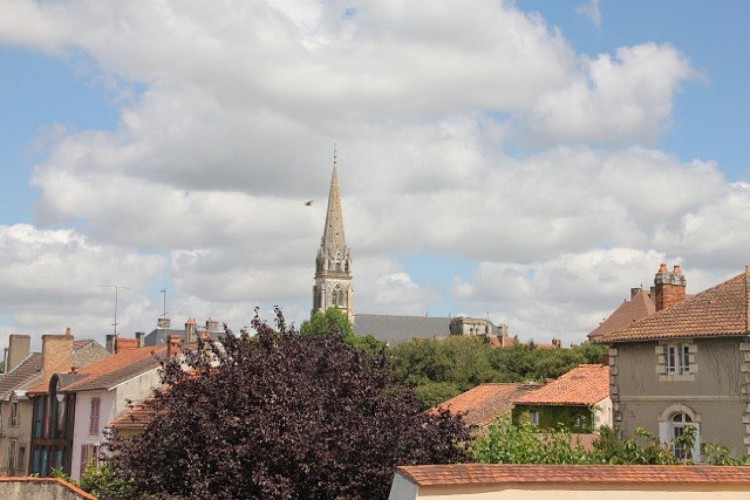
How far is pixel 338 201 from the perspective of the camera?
17788 centimetres

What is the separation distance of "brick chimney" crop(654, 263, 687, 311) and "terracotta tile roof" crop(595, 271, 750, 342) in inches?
75.2

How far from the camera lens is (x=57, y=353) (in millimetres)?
50750

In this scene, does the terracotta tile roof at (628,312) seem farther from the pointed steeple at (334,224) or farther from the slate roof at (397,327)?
the pointed steeple at (334,224)

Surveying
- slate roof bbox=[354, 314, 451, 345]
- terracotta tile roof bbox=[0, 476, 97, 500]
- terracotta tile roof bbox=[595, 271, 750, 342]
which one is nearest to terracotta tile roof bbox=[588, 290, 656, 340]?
terracotta tile roof bbox=[595, 271, 750, 342]

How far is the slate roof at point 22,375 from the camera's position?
50.2m

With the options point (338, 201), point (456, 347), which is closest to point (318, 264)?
point (338, 201)

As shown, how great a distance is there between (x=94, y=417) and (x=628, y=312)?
56.9 m

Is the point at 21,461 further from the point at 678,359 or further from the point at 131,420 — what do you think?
the point at 678,359

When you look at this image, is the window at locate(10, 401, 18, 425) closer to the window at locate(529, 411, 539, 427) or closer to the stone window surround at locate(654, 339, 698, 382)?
the window at locate(529, 411, 539, 427)

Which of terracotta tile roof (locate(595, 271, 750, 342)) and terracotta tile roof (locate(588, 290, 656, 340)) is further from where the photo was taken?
terracotta tile roof (locate(588, 290, 656, 340))

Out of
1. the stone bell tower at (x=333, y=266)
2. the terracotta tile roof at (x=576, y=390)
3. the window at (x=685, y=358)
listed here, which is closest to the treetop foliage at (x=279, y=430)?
the window at (x=685, y=358)

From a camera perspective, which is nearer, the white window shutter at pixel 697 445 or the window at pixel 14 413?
the white window shutter at pixel 697 445

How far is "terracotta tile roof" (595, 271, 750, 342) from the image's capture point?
1155 inches

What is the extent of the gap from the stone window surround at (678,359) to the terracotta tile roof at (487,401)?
14363 millimetres
